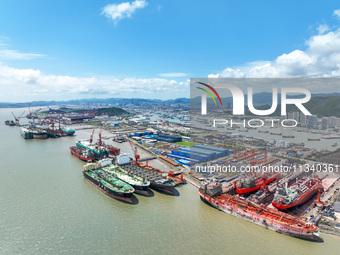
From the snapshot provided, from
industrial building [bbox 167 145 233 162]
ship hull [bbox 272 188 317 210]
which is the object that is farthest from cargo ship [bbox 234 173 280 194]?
industrial building [bbox 167 145 233 162]

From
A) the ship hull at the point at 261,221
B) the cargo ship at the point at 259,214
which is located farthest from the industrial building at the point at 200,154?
the ship hull at the point at 261,221

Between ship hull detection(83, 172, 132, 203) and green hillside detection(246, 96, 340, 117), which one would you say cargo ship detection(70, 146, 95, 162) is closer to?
ship hull detection(83, 172, 132, 203)

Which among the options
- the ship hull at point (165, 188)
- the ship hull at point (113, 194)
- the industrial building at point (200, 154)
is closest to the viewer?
the ship hull at point (113, 194)

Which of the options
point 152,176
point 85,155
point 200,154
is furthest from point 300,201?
point 85,155

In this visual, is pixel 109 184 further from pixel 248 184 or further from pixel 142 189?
pixel 248 184

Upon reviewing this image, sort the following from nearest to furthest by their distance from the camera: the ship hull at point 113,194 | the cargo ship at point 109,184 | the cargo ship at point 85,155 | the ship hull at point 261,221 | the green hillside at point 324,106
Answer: the ship hull at point 261,221 < the ship hull at point 113,194 < the cargo ship at point 109,184 < the cargo ship at point 85,155 < the green hillside at point 324,106

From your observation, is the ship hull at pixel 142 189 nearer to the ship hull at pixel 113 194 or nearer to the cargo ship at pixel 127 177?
the cargo ship at pixel 127 177

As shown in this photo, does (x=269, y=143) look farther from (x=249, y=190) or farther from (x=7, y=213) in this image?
(x=7, y=213)
